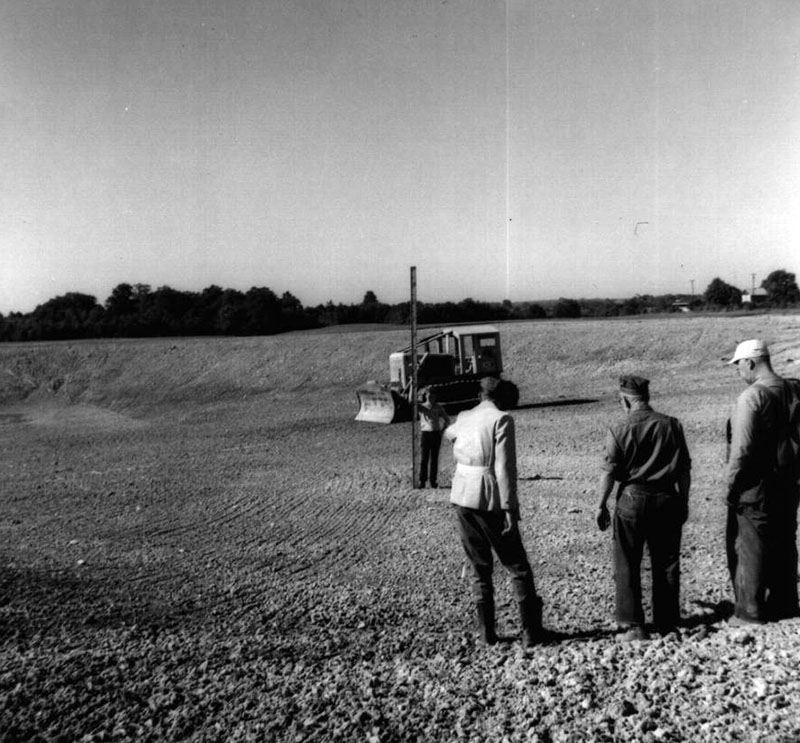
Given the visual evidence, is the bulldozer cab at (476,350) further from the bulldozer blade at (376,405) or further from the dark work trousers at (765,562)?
the dark work trousers at (765,562)

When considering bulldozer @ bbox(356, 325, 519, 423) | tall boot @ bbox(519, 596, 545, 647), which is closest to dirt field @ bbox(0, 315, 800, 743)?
tall boot @ bbox(519, 596, 545, 647)

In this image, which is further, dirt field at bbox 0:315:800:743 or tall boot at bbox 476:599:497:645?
tall boot at bbox 476:599:497:645

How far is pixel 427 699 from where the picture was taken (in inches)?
177

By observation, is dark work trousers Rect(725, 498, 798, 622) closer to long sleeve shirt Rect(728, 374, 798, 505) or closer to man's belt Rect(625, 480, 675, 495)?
long sleeve shirt Rect(728, 374, 798, 505)

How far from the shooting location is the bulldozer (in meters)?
20.0

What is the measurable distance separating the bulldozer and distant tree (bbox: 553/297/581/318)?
1434 inches

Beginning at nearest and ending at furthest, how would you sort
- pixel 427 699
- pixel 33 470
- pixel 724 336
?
pixel 427 699
pixel 33 470
pixel 724 336

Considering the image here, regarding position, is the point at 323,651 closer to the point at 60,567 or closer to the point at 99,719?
the point at 99,719

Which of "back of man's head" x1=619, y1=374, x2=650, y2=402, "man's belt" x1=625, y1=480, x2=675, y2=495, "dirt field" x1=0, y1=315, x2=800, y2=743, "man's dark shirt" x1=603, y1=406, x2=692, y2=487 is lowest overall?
"dirt field" x1=0, y1=315, x2=800, y2=743

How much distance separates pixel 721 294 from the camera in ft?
196

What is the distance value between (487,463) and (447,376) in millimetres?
15720

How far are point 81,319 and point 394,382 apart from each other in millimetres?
41268

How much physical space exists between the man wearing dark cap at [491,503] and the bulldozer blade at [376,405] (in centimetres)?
1484

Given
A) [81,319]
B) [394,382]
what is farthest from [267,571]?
[81,319]
